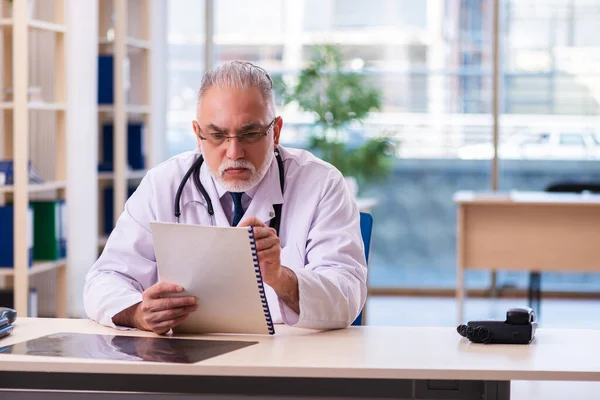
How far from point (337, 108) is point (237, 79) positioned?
432 centimetres

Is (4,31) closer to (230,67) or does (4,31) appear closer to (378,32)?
(230,67)

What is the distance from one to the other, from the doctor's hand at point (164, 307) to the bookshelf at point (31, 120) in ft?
8.53

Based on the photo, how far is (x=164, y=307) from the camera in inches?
74.4

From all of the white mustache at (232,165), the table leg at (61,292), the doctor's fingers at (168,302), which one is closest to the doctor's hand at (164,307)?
the doctor's fingers at (168,302)

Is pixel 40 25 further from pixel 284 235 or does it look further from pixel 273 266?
pixel 273 266

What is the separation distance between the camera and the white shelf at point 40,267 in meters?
4.37

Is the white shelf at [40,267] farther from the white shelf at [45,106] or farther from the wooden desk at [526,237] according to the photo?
the wooden desk at [526,237]

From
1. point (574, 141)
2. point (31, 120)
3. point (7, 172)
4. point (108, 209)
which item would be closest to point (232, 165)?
point (7, 172)

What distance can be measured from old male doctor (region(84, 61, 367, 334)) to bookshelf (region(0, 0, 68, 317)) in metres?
2.18

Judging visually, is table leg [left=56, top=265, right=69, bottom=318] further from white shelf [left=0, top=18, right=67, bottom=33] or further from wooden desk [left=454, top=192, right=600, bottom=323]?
wooden desk [left=454, top=192, right=600, bottom=323]

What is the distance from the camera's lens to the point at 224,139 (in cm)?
213

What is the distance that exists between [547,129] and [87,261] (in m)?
3.43

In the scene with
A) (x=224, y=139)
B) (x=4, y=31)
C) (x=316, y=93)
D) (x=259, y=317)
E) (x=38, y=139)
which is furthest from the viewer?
(x=316, y=93)

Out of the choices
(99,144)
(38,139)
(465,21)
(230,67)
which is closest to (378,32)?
(465,21)
